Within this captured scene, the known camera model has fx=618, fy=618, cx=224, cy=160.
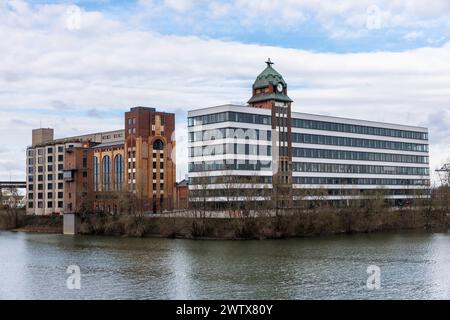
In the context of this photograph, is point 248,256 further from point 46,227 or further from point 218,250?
→ point 46,227

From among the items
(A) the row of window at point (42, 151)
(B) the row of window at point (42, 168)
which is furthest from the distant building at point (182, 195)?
(A) the row of window at point (42, 151)

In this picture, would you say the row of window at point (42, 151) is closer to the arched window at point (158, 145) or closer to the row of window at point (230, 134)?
the arched window at point (158, 145)

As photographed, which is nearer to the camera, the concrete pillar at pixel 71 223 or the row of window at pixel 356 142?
the concrete pillar at pixel 71 223

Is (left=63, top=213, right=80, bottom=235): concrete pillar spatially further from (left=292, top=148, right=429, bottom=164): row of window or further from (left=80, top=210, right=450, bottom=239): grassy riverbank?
(left=292, top=148, right=429, bottom=164): row of window

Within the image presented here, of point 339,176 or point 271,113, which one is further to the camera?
point 339,176

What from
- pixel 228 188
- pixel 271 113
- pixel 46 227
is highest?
pixel 271 113

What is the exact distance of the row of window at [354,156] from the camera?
107 m

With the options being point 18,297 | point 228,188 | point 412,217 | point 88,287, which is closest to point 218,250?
point 228,188

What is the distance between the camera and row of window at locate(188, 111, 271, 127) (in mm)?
95562

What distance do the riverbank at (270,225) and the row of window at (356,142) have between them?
1626 centimetres

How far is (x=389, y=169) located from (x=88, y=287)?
9075 cm

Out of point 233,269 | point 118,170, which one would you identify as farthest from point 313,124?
point 233,269

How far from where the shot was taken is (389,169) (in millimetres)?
123375
